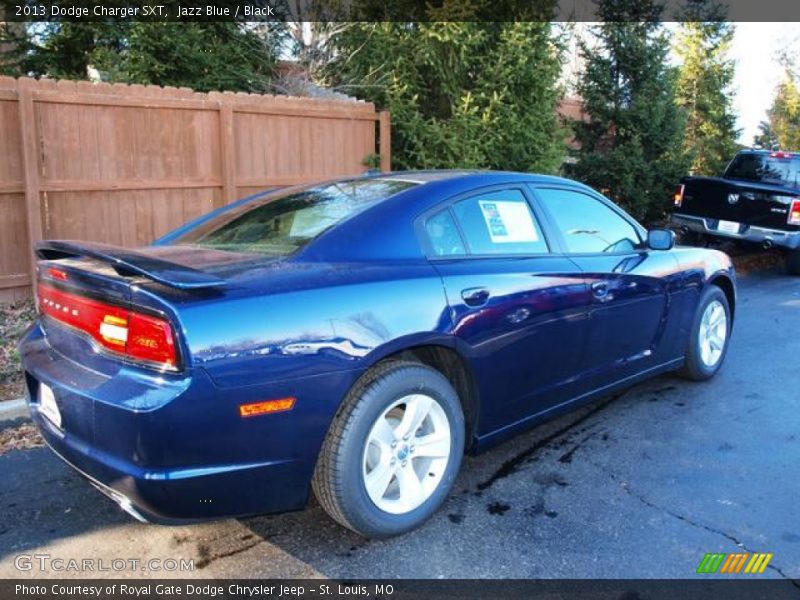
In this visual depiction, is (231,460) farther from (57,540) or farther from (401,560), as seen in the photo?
(57,540)

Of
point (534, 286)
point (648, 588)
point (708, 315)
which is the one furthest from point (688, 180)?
point (648, 588)

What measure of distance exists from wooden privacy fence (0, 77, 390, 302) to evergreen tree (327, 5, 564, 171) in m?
0.86

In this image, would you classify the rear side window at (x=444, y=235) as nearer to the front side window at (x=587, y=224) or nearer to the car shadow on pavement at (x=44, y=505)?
the front side window at (x=587, y=224)

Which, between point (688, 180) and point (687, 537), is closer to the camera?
point (687, 537)

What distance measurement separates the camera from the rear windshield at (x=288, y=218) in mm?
3189

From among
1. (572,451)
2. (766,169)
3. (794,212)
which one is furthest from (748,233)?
(572,451)

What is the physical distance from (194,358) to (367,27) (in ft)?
25.1

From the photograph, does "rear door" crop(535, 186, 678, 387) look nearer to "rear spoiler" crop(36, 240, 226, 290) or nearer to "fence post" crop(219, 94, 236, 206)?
"rear spoiler" crop(36, 240, 226, 290)

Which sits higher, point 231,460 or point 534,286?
point 534,286

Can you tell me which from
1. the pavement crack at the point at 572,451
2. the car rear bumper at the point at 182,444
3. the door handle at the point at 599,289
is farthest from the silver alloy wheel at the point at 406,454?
the door handle at the point at 599,289

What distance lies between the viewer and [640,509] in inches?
132

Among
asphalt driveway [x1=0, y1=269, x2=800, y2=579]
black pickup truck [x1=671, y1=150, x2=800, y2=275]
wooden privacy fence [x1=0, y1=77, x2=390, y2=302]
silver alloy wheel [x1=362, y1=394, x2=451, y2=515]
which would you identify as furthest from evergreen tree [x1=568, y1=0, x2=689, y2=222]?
silver alloy wheel [x1=362, y1=394, x2=451, y2=515]

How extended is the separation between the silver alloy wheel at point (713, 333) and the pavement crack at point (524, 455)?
38.6 inches

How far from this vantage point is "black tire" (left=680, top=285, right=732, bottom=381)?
497cm
